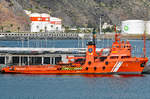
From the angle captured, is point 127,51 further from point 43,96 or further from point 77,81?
point 43,96

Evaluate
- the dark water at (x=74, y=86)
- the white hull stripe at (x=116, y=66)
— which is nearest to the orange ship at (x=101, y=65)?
the white hull stripe at (x=116, y=66)

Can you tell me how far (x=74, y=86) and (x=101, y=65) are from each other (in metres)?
8.22

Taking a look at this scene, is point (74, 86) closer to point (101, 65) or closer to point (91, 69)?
point (91, 69)

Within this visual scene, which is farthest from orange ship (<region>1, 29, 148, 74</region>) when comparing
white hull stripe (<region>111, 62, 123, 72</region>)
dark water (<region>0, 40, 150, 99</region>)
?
dark water (<region>0, 40, 150, 99</region>)

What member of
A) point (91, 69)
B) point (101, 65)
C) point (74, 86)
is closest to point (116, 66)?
point (101, 65)

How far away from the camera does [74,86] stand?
80.0m

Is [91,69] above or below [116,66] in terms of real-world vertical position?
below

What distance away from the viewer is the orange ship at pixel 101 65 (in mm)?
86125

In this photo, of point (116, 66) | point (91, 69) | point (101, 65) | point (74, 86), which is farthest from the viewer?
point (91, 69)

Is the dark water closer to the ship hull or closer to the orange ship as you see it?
the ship hull

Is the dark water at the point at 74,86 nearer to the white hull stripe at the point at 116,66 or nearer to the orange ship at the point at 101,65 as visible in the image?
the orange ship at the point at 101,65

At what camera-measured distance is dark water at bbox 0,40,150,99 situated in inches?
2867

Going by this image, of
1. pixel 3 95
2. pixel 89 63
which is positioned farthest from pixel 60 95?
pixel 89 63

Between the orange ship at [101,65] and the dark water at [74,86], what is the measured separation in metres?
0.97
